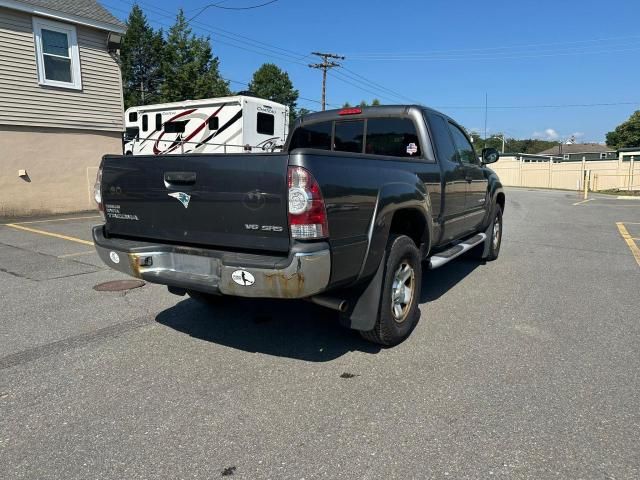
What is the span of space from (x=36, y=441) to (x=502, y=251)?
24.6 ft

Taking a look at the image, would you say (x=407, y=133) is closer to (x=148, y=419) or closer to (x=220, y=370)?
(x=220, y=370)

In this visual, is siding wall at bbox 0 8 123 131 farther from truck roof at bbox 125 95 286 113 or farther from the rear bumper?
the rear bumper

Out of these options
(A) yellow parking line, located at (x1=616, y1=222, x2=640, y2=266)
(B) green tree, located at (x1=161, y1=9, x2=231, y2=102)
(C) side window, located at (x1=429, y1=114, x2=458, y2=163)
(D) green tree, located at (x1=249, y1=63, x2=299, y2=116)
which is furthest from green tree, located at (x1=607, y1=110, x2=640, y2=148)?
(C) side window, located at (x1=429, y1=114, x2=458, y2=163)

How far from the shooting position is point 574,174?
35.1 metres

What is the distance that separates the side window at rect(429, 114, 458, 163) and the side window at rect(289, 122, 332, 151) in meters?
1.10

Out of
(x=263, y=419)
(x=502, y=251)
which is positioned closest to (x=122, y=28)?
(x=502, y=251)

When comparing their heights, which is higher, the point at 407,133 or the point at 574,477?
the point at 407,133

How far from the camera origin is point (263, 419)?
2961 millimetres

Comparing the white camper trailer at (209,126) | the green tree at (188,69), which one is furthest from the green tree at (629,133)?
the white camper trailer at (209,126)

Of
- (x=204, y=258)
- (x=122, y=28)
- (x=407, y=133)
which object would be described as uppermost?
(x=122, y=28)

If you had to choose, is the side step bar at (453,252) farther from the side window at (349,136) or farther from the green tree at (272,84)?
the green tree at (272,84)

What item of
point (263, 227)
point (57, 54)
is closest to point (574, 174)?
point (57, 54)

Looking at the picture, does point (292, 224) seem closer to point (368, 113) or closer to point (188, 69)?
point (368, 113)

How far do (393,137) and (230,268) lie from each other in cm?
258
